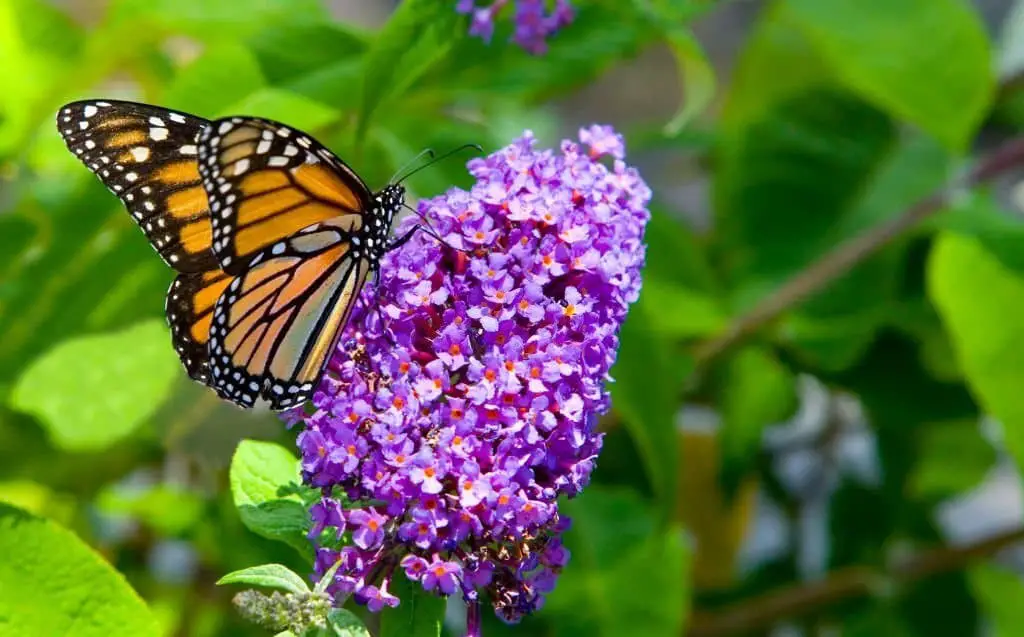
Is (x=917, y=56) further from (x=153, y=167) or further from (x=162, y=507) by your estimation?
(x=162, y=507)

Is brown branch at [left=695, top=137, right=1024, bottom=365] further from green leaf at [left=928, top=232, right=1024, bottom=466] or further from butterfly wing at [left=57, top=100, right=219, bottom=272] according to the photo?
butterfly wing at [left=57, top=100, right=219, bottom=272]

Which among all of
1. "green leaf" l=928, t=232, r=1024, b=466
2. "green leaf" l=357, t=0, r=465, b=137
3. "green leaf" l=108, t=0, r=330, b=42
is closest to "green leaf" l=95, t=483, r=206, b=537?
"green leaf" l=108, t=0, r=330, b=42

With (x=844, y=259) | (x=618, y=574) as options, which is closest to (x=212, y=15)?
(x=618, y=574)

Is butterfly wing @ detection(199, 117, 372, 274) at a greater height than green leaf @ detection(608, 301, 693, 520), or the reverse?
green leaf @ detection(608, 301, 693, 520)

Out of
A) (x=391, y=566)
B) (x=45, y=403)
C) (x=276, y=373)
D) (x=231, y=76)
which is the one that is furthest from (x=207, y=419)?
(x=391, y=566)

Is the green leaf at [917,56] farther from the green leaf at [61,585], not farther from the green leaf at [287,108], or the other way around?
the green leaf at [61,585]

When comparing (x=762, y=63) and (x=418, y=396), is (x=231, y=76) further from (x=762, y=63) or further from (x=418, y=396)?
(x=762, y=63)

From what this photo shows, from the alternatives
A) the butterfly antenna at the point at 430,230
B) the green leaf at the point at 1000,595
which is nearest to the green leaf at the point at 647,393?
the butterfly antenna at the point at 430,230
